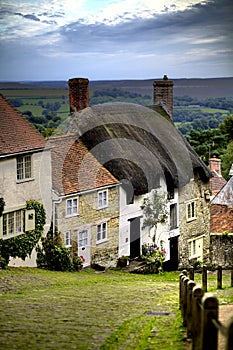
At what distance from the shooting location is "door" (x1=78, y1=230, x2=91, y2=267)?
86.7 ft

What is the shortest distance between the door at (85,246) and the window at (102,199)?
4.21 ft

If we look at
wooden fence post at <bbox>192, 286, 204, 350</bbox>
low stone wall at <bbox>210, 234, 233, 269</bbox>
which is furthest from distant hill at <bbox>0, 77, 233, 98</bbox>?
wooden fence post at <bbox>192, 286, 204, 350</bbox>

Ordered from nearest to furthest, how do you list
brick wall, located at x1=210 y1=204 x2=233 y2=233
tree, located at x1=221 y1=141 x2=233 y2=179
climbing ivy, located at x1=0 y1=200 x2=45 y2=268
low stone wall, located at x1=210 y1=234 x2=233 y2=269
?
climbing ivy, located at x1=0 y1=200 x2=45 y2=268 → low stone wall, located at x1=210 y1=234 x2=233 y2=269 → brick wall, located at x1=210 y1=204 x2=233 y2=233 → tree, located at x1=221 y1=141 x2=233 y2=179

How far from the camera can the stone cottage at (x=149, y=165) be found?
94.2ft

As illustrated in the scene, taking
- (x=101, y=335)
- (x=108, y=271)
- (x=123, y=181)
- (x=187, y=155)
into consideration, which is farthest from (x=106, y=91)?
(x=101, y=335)

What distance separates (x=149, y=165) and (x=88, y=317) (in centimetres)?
1790

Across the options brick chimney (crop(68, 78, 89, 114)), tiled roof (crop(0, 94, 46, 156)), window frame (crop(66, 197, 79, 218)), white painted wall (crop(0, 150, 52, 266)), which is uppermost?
brick chimney (crop(68, 78, 89, 114))

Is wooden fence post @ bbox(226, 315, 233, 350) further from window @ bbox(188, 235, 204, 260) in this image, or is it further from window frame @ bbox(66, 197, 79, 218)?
window @ bbox(188, 235, 204, 260)

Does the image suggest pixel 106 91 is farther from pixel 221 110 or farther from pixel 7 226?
pixel 221 110

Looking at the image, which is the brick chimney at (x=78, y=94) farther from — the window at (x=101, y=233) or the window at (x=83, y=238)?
the window at (x=83, y=238)

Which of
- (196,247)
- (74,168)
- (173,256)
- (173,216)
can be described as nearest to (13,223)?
(74,168)

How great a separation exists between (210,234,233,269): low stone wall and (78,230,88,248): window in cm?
714

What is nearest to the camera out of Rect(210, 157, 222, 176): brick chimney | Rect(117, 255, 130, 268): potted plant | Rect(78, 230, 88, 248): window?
Rect(78, 230, 88, 248): window

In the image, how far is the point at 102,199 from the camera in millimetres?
27375
